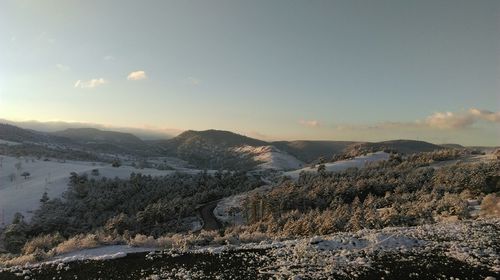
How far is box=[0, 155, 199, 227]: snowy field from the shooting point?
190ft

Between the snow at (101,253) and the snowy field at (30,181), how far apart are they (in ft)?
136

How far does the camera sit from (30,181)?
74.1 m

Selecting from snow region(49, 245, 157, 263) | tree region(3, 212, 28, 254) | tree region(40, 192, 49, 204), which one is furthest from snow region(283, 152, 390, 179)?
snow region(49, 245, 157, 263)

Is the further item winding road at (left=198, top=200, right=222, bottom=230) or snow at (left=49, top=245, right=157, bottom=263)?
winding road at (left=198, top=200, right=222, bottom=230)

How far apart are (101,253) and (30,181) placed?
216 ft

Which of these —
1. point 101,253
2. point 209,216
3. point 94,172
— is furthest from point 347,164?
point 101,253

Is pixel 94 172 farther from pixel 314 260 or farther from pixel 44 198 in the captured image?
pixel 314 260

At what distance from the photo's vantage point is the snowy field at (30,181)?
190 feet

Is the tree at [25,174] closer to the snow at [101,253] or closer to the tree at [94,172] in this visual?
the tree at [94,172]

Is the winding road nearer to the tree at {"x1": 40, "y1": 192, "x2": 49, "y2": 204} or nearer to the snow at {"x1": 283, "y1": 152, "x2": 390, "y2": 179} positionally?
the tree at {"x1": 40, "y1": 192, "x2": 49, "y2": 204}

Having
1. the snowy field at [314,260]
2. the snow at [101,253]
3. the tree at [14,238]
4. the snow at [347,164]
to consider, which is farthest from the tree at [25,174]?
the snowy field at [314,260]

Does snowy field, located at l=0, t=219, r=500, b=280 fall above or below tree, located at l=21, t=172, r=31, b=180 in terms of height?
above

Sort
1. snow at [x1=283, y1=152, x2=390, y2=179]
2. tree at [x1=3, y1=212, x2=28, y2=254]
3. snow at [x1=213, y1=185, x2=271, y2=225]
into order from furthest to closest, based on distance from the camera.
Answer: snow at [x1=283, y1=152, x2=390, y2=179], snow at [x1=213, y1=185, x2=271, y2=225], tree at [x1=3, y1=212, x2=28, y2=254]

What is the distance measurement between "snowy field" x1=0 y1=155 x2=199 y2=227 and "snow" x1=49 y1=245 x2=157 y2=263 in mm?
41378
